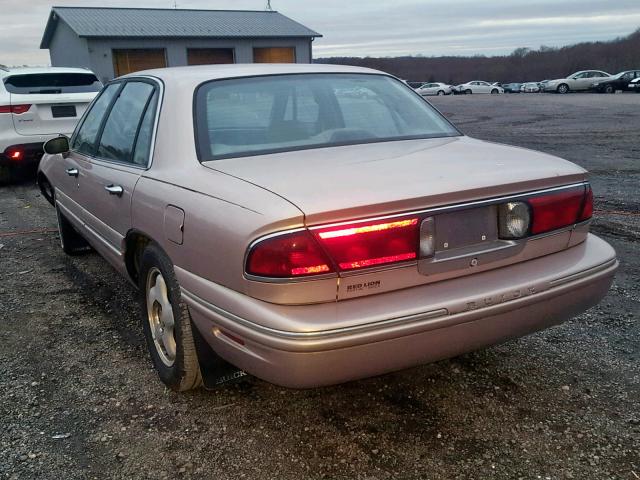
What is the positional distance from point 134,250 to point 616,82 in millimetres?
41840

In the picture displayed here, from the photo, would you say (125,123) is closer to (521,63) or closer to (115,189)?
(115,189)

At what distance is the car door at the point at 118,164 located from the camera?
312 cm

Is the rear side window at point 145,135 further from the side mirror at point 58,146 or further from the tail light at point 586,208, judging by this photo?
the tail light at point 586,208

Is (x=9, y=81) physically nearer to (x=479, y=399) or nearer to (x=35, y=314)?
(x=35, y=314)

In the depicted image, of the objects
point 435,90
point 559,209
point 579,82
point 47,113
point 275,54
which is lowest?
point 435,90

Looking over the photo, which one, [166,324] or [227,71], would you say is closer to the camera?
[166,324]

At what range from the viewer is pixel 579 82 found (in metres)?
40.8

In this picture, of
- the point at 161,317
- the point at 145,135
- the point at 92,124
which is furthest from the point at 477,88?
the point at 161,317

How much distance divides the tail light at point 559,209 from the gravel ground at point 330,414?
2.73ft

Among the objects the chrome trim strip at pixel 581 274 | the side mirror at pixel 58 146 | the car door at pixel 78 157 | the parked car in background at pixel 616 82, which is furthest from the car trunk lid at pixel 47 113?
the parked car in background at pixel 616 82

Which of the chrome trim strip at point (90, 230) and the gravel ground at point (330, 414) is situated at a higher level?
the chrome trim strip at point (90, 230)

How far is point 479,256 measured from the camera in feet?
7.72

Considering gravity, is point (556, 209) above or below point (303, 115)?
below

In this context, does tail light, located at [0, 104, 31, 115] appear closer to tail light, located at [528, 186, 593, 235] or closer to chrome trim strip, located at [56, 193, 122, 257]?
chrome trim strip, located at [56, 193, 122, 257]
